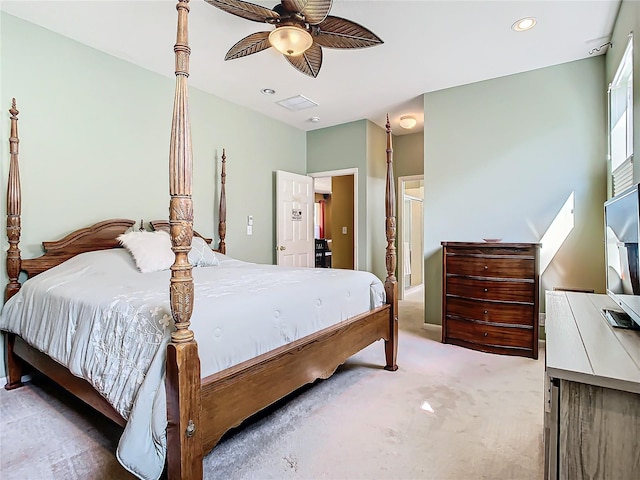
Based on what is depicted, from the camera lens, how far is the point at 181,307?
1300 millimetres

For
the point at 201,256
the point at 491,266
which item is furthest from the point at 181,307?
the point at 491,266

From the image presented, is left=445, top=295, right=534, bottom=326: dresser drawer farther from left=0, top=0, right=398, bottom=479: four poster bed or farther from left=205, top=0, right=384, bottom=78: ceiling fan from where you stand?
left=205, top=0, right=384, bottom=78: ceiling fan

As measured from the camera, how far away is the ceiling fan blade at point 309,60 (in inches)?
102

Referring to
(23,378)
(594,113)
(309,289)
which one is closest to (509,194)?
(594,113)

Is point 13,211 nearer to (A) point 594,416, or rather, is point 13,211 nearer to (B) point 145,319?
(B) point 145,319

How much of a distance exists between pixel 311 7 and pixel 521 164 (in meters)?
2.64

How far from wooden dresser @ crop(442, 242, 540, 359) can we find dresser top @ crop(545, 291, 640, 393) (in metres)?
1.43

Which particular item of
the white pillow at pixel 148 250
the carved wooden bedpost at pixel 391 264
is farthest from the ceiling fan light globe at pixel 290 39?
the white pillow at pixel 148 250

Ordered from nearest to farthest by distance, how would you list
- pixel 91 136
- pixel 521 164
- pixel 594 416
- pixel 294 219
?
pixel 594 416 < pixel 91 136 < pixel 521 164 < pixel 294 219

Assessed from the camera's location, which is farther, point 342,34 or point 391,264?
point 391,264

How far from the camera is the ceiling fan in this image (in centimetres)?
202

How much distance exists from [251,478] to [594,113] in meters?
3.98

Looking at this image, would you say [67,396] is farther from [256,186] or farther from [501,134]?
[501,134]

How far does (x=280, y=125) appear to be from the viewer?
199 inches
